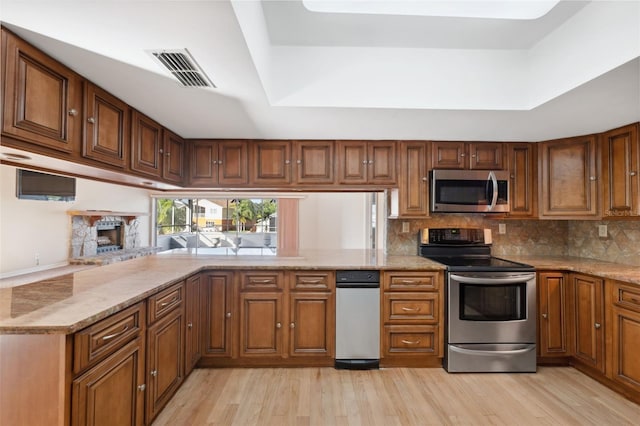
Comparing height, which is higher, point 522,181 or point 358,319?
point 522,181

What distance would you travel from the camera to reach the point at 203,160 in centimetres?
305

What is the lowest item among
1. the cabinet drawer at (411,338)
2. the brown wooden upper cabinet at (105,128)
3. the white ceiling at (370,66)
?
the cabinet drawer at (411,338)

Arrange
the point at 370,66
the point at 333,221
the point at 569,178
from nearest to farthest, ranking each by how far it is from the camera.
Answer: the point at 370,66, the point at 569,178, the point at 333,221

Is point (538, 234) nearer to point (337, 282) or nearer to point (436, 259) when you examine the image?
point (436, 259)

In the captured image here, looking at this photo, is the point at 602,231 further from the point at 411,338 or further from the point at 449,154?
the point at 411,338

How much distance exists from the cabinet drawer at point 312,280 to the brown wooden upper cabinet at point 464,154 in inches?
60.7

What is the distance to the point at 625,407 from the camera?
2.14m

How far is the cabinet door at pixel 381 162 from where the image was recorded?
3037 mm

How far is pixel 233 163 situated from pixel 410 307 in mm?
2154

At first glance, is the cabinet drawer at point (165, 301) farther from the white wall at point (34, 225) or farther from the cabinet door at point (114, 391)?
the white wall at point (34, 225)

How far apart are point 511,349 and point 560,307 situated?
600 mm

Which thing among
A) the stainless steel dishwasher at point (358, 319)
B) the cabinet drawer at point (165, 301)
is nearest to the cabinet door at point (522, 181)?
the stainless steel dishwasher at point (358, 319)

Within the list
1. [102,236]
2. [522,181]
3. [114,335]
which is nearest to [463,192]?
[522,181]

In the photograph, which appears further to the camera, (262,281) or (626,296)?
(262,281)
